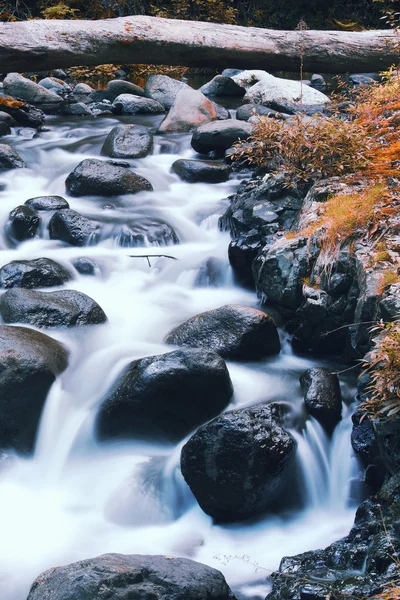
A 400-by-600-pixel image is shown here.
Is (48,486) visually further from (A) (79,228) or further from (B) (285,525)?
(A) (79,228)

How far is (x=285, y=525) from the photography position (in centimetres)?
402

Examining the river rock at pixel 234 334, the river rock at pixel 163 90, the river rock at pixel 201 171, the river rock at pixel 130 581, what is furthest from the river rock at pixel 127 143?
the river rock at pixel 130 581

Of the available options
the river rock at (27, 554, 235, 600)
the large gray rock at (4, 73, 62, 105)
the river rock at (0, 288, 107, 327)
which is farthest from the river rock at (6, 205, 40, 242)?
the large gray rock at (4, 73, 62, 105)

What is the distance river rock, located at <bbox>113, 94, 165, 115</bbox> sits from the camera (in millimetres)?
12867

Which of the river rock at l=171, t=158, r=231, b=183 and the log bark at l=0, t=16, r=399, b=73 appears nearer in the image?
the river rock at l=171, t=158, r=231, b=183

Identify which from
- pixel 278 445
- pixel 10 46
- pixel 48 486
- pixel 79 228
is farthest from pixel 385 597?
pixel 10 46

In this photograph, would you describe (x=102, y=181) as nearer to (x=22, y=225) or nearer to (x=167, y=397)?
(x=22, y=225)

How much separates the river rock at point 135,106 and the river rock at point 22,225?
5.94 metres

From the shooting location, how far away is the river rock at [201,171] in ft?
29.4

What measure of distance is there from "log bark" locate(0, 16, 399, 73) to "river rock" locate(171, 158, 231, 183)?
3.57 m

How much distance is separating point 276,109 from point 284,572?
413 inches

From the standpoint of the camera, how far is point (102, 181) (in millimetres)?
8422

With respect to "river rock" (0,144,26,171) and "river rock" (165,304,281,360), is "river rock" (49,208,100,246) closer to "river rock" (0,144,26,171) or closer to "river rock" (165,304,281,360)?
"river rock" (0,144,26,171)

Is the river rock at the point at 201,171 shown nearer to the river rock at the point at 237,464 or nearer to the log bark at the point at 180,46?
the log bark at the point at 180,46
